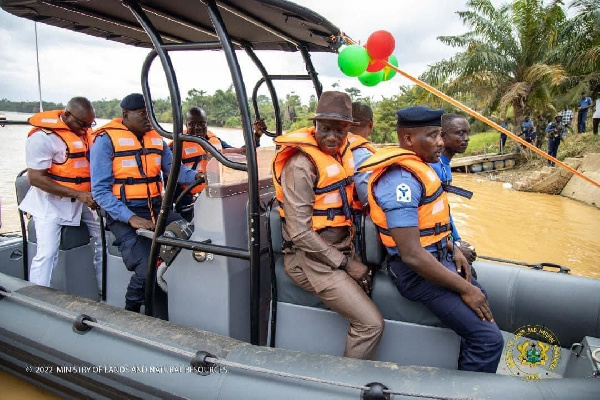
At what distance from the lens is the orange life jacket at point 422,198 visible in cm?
190

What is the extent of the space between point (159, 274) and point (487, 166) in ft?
46.3

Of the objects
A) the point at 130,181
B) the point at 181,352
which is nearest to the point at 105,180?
the point at 130,181

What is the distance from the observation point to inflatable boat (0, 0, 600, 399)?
1.77m

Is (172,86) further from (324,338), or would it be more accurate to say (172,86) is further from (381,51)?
(324,338)

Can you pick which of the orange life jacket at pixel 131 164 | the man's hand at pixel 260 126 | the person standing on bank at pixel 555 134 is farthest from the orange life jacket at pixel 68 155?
the person standing on bank at pixel 555 134

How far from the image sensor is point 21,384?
2.96 meters

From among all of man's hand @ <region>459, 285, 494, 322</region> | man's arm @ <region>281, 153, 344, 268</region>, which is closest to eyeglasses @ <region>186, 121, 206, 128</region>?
man's arm @ <region>281, 153, 344, 268</region>

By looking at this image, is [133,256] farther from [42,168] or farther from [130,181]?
[42,168]

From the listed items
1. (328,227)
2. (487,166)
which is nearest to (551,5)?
(487,166)

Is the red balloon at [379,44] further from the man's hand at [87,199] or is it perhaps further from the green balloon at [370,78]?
the man's hand at [87,199]

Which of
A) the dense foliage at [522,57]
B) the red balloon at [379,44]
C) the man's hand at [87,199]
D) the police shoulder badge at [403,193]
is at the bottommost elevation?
the man's hand at [87,199]

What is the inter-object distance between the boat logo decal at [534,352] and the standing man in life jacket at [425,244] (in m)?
0.61

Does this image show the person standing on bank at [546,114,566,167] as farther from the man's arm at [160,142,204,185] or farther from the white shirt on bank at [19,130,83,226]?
the white shirt on bank at [19,130,83,226]

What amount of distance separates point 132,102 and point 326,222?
59.0 inches
